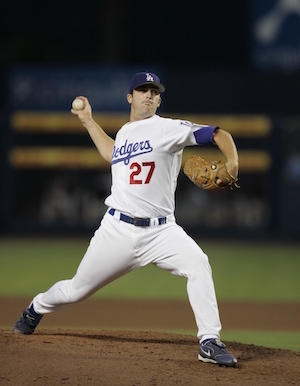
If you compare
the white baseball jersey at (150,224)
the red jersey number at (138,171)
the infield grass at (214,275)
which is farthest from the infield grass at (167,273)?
the red jersey number at (138,171)

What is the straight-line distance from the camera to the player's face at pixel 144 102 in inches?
249

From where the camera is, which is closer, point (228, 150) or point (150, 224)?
point (228, 150)

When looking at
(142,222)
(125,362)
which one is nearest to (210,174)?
(142,222)

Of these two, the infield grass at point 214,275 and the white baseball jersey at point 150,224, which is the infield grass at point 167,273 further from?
the white baseball jersey at point 150,224

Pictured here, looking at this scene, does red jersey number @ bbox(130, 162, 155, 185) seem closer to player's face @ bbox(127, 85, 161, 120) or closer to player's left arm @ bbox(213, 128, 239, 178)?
player's face @ bbox(127, 85, 161, 120)

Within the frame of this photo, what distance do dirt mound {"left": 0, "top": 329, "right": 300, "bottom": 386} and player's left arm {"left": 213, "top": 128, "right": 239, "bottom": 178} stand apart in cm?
125

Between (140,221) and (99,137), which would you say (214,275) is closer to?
(99,137)

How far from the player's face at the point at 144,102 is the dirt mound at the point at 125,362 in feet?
5.31

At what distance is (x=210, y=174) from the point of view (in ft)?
18.6

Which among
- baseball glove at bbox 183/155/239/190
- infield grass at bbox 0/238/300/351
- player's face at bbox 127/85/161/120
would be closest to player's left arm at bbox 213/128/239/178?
baseball glove at bbox 183/155/239/190

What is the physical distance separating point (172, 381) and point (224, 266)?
26.0 ft

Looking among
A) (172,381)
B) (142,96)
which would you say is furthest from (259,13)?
(172,381)

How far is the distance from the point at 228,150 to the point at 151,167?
666 mm

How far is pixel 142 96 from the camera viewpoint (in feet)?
20.8
